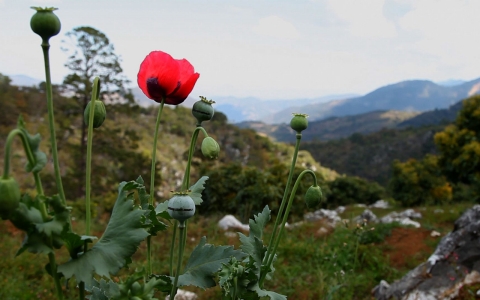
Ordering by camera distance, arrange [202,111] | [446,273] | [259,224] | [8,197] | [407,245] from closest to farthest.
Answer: [8,197] → [202,111] → [259,224] → [446,273] → [407,245]

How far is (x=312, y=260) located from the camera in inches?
212

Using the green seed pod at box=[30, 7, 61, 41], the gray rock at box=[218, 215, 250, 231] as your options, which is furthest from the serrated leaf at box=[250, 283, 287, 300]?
the gray rock at box=[218, 215, 250, 231]

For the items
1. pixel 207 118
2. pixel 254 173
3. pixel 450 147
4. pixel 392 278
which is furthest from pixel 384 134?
pixel 207 118

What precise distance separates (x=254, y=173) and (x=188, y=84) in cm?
963

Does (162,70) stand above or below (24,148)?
above

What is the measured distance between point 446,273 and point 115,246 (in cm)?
378

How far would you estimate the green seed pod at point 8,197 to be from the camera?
0.62 m

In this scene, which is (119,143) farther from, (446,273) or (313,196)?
A: (313,196)

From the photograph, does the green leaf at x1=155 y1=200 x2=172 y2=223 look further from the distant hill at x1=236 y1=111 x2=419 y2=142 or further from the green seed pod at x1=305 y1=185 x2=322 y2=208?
the distant hill at x1=236 y1=111 x2=419 y2=142

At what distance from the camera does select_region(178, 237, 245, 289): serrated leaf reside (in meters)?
0.97

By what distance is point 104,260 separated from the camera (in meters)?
0.76

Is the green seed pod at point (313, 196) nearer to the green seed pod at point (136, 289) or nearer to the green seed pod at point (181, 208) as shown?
the green seed pod at point (181, 208)

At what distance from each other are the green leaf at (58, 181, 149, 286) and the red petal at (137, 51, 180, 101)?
0.93 ft

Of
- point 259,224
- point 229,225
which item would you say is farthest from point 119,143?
point 259,224
